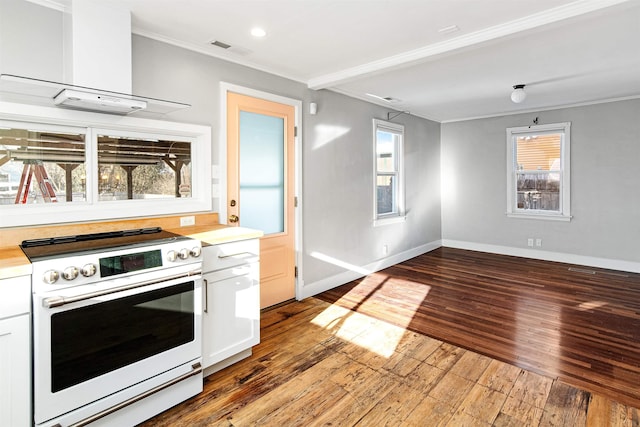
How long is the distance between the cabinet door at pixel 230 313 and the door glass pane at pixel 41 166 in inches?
44.8

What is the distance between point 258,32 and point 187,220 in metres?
1.58

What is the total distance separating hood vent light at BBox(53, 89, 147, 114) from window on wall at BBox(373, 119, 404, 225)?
3.42m

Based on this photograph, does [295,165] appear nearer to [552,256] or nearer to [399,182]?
[399,182]

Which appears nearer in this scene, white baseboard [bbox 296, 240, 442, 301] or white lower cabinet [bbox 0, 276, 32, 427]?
white lower cabinet [bbox 0, 276, 32, 427]

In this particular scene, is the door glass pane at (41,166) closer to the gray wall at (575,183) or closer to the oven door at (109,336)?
the oven door at (109,336)

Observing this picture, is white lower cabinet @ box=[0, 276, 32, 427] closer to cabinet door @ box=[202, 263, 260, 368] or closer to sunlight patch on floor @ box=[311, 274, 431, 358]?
cabinet door @ box=[202, 263, 260, 368]

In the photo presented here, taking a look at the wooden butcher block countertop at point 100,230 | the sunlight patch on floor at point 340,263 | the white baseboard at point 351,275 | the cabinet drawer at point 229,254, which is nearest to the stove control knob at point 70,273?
the wooden butcher block countertop at point 100,230

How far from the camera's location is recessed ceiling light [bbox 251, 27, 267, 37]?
103 inches

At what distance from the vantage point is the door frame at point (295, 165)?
10.2ft

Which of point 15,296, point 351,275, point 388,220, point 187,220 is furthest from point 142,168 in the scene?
point 388,220

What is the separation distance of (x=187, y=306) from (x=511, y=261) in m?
5.34

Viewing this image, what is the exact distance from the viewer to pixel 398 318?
3453mm

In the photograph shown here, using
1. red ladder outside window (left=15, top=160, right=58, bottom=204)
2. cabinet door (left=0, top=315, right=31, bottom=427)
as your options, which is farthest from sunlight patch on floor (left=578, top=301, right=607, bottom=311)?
red ladder outside window (left=15, top=160, right=58, bottom=204)

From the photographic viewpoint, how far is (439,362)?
2641 mm
